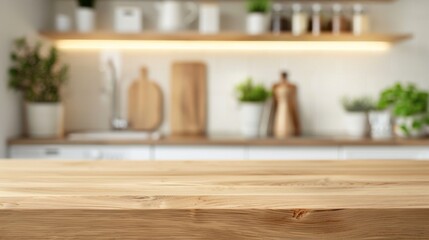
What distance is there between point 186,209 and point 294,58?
3.11 meters

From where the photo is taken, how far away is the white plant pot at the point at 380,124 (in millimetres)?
3324

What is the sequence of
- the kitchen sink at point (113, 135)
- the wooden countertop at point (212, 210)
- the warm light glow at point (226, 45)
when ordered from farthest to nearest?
1. the warm light glow at point (226, 45)
2. the kitchen sink at point (113, 135)
3. the wooden countertop at point (212, 210)

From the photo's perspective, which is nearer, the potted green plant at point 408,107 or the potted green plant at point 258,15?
the potted green plant at point 408,107

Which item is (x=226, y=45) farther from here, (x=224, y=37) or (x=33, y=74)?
(x=33, y=74)

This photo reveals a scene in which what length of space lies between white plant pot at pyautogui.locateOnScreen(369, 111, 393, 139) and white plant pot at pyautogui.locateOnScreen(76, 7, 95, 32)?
6.08 ft

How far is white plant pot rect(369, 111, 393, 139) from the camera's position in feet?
10.9

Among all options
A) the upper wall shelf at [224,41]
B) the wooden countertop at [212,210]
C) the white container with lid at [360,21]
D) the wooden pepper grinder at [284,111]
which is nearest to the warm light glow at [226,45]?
the upper wall shelf at [224,41]

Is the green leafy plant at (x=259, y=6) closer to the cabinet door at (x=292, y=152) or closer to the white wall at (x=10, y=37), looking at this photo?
the cabinet door at (x=292, y=152)

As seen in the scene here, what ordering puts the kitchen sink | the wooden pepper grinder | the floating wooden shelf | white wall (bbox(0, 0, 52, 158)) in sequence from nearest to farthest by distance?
white wall (bbox(0, 0, 52, 158)) → the kitchen sink → the floating wooden shelf → the wooden pepper grinder

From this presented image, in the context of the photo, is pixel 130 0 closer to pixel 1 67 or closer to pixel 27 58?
pixel 27 58

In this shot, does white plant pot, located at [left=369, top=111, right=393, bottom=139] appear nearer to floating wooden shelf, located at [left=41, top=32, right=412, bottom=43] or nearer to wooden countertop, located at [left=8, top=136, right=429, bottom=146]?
wooden countertop, located at [left=8, top=136, right=429, bottom=146]

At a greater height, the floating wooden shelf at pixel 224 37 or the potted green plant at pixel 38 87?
the floating wooden shelf at pixel 224 37

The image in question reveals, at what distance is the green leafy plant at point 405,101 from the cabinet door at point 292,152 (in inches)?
18.2

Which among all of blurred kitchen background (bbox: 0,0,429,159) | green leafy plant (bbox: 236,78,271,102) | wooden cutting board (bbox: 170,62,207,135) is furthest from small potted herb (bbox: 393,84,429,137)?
wooden cutting board (bbox: 170,62,207,135)
